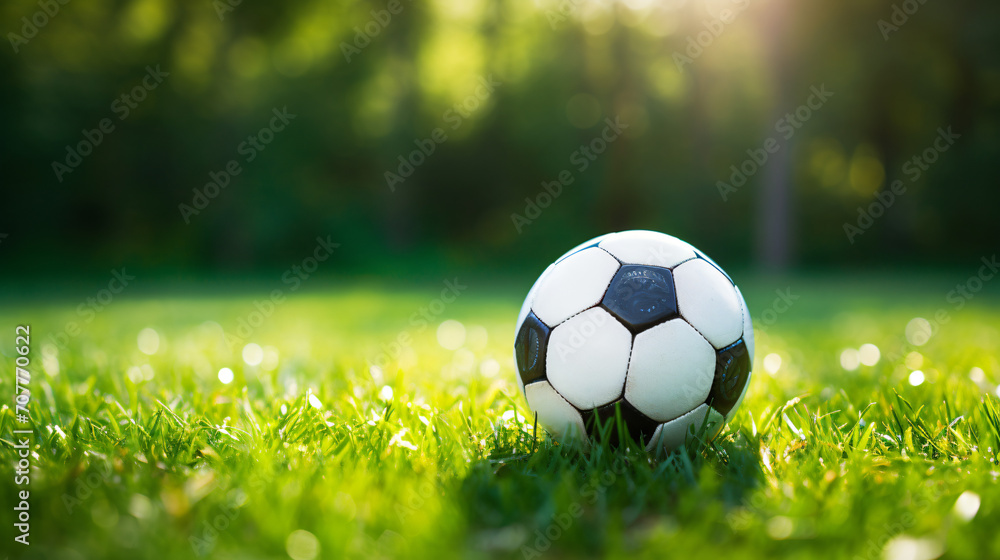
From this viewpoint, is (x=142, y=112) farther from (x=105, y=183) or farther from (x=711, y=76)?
(x=711, y=76)

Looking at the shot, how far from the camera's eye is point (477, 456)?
222 centimetres

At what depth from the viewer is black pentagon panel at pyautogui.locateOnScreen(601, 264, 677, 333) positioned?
2.25m

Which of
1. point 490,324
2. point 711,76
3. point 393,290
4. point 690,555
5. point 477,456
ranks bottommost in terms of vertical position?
point 393,290

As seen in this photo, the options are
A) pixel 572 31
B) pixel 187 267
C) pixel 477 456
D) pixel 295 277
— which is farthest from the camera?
pixel 572 31

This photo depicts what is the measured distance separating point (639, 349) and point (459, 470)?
74 cm

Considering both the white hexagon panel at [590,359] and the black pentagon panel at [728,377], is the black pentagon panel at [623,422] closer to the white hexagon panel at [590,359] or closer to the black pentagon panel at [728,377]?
the white hexagon panel at [590,359]

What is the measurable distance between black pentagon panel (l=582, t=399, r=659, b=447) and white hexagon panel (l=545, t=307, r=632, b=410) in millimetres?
29

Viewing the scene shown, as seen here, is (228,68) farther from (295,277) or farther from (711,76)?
(711,76)

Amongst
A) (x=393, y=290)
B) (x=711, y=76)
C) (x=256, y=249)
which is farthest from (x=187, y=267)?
(x=711, y=76)

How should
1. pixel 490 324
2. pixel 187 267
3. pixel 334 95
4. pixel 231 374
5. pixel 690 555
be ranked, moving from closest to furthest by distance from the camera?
pixel 690 555 < pixel 231 374 < pixel 490 324 < pixel 187 267 < pixel 334 95

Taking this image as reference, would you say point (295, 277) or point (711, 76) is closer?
point (295, 277)

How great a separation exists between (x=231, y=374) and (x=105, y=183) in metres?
18.5

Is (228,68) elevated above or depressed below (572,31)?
below

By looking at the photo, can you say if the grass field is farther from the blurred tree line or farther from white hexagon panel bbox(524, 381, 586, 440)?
the blurred tree line
